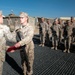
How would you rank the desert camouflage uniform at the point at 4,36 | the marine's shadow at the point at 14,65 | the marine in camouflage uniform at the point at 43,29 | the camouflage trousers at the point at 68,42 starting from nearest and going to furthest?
the desert camouflage uniform at the point at 4,36 < the marine's shadow at the point at 14,65 < the camouflage trousers at the point at 68,42 < the marine in camouflage uniform at the point at 43,29

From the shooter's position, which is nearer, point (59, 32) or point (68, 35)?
point (68, 35)

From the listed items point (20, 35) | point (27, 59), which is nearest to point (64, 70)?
point (27, 59)

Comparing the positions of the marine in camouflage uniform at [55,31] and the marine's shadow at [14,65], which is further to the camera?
the marine in camouflage uniform at [55,31]

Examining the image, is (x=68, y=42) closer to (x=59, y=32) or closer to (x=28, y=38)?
(x=59, y=32)

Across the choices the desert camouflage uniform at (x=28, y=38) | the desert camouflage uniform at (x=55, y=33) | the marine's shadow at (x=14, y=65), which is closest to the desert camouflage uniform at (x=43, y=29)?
the desert camouflage uniform at (x=55, y=33)

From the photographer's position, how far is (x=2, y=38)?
149 inches

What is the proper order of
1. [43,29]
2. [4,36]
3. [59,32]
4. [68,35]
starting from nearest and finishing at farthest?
[4,36]
[68,35]
[59,32]
[43,29]

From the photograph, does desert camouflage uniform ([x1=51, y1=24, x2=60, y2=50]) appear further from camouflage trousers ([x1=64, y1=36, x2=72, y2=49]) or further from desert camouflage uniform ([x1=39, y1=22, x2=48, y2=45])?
desert camouflage uniform ([x1=39, y1=22, x2=48, y2=45])

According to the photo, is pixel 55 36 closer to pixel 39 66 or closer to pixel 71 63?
pixel 71 63

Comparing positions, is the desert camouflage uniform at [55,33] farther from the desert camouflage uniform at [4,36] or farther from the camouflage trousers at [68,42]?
the desert camouflage uniform at [4,36]

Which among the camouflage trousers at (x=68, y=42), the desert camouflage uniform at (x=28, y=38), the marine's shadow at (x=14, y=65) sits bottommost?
the marine's shadow at (x=14, y=65)

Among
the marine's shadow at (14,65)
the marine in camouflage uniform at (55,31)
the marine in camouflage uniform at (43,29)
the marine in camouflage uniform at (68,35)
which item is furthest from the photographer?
the marine in camouflage uniform at (43,29)

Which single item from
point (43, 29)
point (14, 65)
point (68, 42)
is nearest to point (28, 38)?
point (14, 65)

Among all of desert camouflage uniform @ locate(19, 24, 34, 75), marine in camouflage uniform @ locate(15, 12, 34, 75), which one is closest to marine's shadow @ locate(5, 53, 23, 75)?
desert camouflage uniform @ locate(19, 24, 34, 75)
